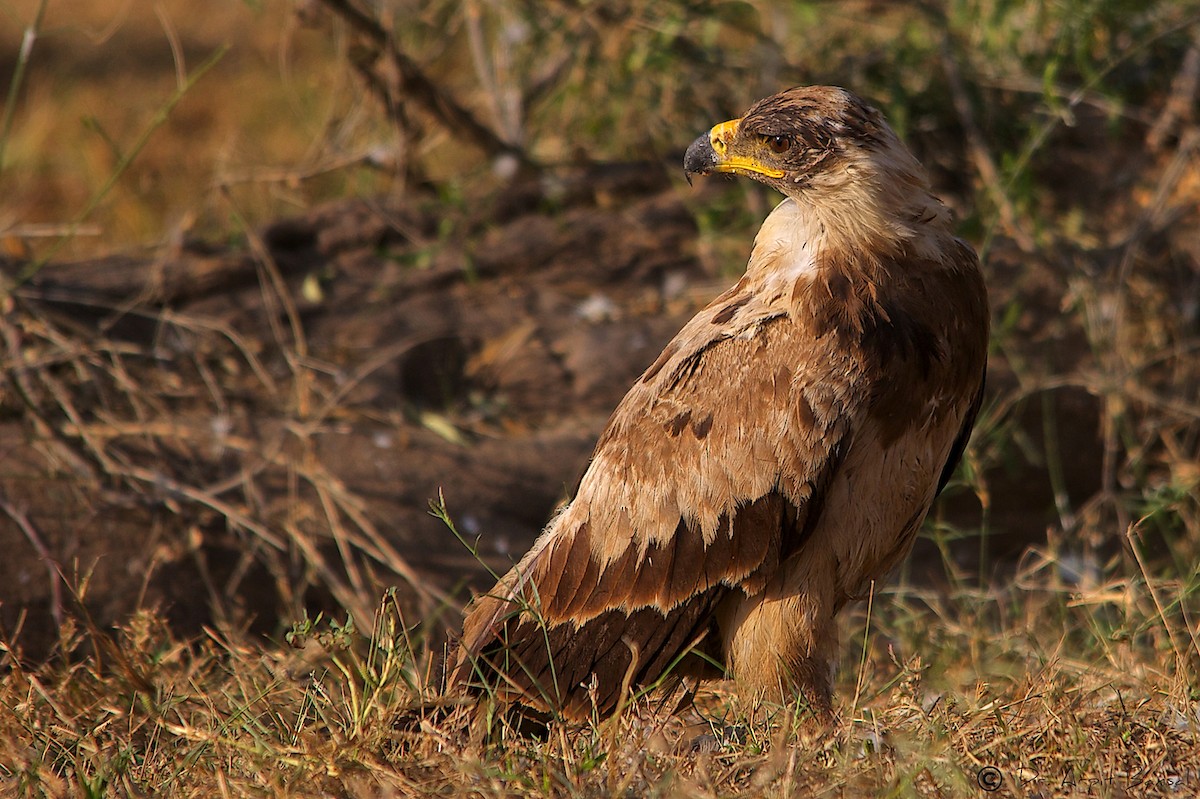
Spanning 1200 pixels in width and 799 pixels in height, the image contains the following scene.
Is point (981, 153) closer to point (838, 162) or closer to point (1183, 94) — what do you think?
point (1183, 94)

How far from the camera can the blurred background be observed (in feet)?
14.1

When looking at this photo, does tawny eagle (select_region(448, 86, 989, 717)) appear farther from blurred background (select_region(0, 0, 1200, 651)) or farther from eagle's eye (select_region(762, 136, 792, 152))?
blurred background (select_region(0, 0, 1200, 651))

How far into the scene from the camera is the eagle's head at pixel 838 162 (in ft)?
9.43

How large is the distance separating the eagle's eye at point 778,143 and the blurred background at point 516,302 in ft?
5.13

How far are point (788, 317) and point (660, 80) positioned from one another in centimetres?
330

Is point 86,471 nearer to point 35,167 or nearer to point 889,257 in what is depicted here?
point 889,257

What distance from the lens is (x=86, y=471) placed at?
428cm

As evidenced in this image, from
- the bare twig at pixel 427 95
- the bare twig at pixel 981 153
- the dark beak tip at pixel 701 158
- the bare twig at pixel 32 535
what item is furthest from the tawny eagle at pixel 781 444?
the bare twig at pixel 427 95

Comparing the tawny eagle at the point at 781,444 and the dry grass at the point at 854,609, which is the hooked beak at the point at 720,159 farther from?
the dry grass at the point at 854,609

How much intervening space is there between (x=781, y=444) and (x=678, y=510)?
0.30 m

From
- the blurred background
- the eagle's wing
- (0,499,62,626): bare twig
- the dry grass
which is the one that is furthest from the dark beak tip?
(0,499,62,626): bare twig

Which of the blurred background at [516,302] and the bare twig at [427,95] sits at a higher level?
the bare twig at [427,95]

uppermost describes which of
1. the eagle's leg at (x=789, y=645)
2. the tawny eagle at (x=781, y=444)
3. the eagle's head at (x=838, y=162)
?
the eagle's head at (x=838, y=162)

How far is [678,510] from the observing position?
2947 mm
